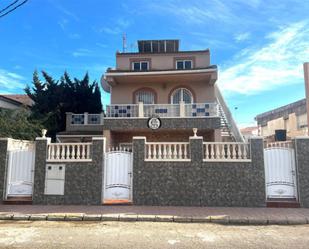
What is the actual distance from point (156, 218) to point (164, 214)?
46 cm

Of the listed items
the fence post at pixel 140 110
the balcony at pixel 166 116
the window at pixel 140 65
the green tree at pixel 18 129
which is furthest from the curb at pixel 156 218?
the window at pixel 140 65

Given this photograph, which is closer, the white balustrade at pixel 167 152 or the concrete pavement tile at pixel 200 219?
the concrete pavement tile at pixel 200 219

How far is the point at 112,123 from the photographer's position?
14984 mm

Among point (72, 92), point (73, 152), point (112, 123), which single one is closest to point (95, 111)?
point (72, 92)

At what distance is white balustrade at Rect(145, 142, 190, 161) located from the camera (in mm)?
10039

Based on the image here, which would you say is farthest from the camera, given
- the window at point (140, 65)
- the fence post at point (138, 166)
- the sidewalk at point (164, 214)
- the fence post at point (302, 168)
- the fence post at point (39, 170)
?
the window at point (140, 65)

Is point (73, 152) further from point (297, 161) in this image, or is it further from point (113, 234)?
point (297, 161)

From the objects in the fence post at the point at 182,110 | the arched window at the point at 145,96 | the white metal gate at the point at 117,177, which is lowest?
the white metal gate at the point at 117,177

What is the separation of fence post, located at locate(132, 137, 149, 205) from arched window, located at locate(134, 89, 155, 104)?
766 centimetres

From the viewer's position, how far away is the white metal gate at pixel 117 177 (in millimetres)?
9922

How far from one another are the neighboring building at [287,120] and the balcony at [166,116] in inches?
495

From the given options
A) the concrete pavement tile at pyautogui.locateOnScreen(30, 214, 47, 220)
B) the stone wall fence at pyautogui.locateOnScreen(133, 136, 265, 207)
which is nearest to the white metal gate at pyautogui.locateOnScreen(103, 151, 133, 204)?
the stone wall fence at pyautogui.locateOnScreen(133, 136, 265, 207)

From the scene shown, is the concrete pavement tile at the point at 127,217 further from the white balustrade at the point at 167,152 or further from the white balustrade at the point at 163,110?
the white balustrade at the point at 163,110

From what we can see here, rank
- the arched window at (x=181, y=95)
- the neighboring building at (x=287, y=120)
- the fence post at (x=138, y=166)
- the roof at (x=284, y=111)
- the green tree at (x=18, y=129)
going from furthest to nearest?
the roof at (x=284, y=111)
the neighboring building at (x=287, y=120)
the arched window at (x=181, y=95)
the green tree at (x=18, y=129)
the fence post at (x=138, y=166)
